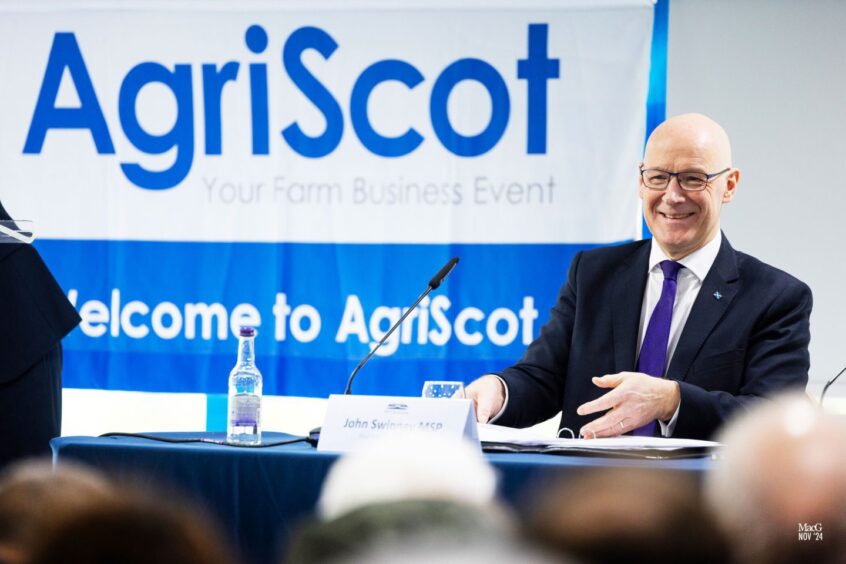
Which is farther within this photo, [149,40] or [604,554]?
[149,40]

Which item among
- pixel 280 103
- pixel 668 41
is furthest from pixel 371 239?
pixel 668 41

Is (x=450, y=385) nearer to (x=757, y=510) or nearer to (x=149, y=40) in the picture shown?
(x=757, y=510)

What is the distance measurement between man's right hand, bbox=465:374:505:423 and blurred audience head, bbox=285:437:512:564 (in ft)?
7.00

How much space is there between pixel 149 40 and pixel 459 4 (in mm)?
1345

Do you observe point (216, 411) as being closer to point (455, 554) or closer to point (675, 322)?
point (675, 322)

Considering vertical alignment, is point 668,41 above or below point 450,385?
above

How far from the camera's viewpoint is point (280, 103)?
4469 millimetres

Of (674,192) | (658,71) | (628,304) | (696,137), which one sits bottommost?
(628,304)

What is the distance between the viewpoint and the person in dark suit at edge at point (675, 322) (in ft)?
8.25

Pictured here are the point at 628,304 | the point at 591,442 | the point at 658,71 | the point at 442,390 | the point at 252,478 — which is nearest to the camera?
the point at 252,478

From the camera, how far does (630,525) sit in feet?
0.87

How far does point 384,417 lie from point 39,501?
1.69 m

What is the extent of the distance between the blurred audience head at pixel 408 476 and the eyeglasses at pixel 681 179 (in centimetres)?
272

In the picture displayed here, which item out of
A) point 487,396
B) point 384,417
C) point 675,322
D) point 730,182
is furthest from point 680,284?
point 384,417
